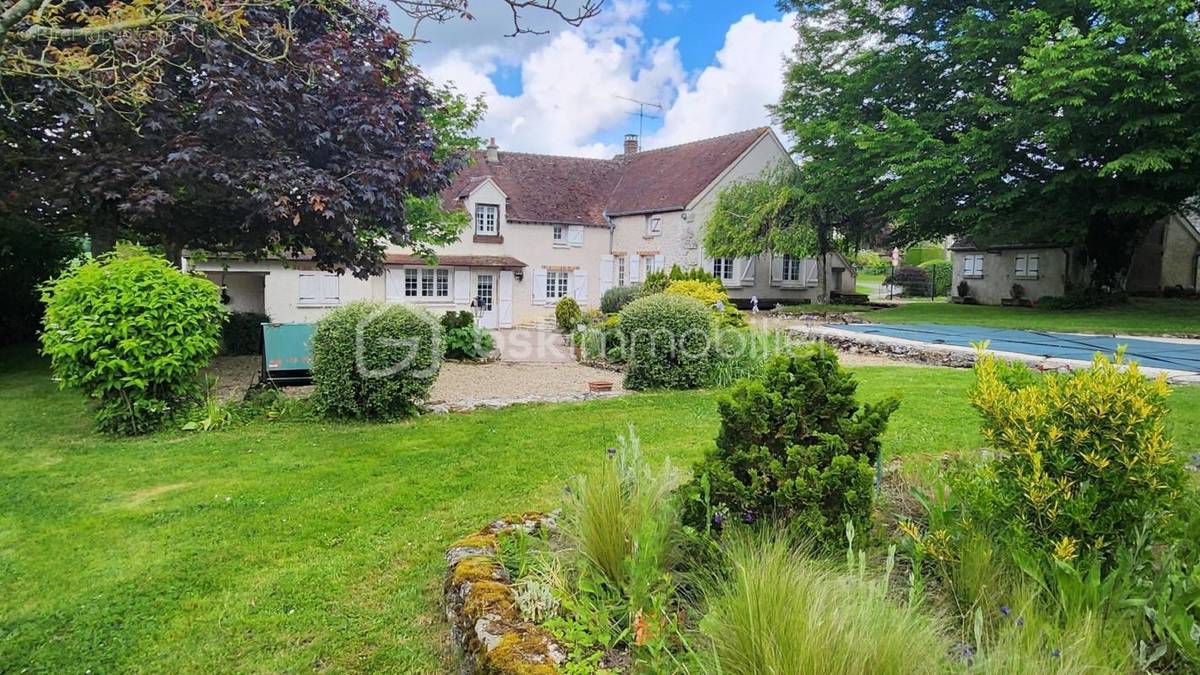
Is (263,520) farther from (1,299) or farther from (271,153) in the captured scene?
(1,299)

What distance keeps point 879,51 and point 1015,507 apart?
26.6 m

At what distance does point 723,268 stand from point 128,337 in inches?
918

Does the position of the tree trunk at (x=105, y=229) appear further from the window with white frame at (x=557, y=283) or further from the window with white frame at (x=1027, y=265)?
the window with white frame at (x=1027, y=265)

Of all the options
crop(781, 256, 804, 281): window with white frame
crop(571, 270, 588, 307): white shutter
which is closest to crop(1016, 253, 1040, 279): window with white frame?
crop(781, 256, 804, 281): window with white frame

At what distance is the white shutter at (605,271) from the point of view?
28.9m

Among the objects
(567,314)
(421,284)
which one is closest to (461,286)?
(421,284)

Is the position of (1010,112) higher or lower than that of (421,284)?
higher

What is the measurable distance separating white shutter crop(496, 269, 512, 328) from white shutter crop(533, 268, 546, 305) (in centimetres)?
117

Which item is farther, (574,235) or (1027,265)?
(1027,265)

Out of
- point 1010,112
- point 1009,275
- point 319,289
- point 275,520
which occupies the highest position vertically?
point 1010,112

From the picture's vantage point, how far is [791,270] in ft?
97.2

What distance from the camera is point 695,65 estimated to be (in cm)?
1380

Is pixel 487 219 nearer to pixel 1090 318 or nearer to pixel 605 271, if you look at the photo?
pixel 605 271

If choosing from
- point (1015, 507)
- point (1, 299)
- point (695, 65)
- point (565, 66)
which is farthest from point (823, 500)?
point (1, 299)
